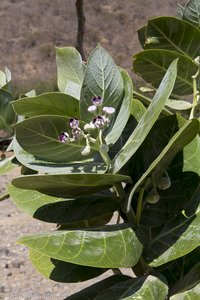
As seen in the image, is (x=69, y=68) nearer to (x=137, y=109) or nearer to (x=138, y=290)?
(x=137, y=109)

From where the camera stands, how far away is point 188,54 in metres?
0.78

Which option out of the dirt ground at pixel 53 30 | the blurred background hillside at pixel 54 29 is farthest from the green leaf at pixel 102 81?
the blurred background hillside at pixel 54 29

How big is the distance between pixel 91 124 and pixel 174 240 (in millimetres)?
137

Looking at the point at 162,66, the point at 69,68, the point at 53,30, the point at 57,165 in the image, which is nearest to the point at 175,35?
the point at 162,66

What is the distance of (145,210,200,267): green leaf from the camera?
1.84 feet

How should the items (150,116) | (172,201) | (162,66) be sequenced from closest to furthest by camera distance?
1. (150,116)
2. (172,201)
3. (162,66)

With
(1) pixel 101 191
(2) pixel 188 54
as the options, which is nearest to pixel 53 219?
(1) pixel 101 191

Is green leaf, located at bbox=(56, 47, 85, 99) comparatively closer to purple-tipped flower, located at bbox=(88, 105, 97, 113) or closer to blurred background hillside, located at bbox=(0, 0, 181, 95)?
purple-tipped flower, located at bbox=(88, 105, 97, 113)

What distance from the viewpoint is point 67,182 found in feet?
1.75

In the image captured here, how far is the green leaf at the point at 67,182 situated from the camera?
52cm

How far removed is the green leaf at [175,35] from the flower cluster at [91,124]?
0.20 m

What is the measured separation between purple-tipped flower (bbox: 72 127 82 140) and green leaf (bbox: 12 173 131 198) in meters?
0.05

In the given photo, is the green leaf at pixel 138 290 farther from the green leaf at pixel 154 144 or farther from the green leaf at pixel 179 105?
the green leaf at pixel 179 105

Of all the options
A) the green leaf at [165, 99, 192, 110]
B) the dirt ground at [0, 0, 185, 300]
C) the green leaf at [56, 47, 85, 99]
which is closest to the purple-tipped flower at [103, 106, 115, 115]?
the green leaf at [56, 47, 85, 99]
